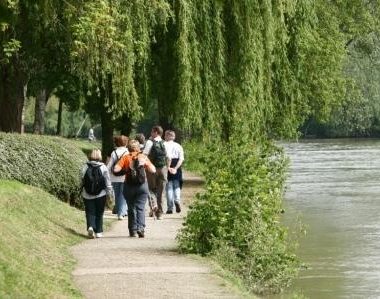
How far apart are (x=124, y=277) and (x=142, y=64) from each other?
1461 cm

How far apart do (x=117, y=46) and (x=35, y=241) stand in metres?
8.20

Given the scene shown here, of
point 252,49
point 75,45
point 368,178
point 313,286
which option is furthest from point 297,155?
point 313,286

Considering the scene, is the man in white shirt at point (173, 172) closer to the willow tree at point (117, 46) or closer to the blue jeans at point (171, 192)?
the blue jeans at point (171, 192)

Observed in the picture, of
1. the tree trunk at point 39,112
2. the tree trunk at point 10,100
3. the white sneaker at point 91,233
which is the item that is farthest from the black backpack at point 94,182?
the tree trunk at point 39,112

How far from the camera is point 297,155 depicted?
68.9 metres

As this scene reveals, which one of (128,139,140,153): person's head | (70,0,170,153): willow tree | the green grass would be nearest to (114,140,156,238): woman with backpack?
(128,139,140,153): person's head

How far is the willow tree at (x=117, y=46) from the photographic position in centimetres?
2077

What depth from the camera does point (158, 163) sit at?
20.8 m

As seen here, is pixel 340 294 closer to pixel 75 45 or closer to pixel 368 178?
pixel 75 45

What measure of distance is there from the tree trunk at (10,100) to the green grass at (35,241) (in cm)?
605

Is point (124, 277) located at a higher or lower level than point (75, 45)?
lower

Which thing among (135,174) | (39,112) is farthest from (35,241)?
(39,112)

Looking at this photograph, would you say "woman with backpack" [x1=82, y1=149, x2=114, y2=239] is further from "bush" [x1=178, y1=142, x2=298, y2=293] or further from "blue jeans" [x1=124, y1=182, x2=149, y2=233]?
"bush" [x1=178, y1=142, x2=298, y2=293]

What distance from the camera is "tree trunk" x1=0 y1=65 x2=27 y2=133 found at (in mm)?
25375
